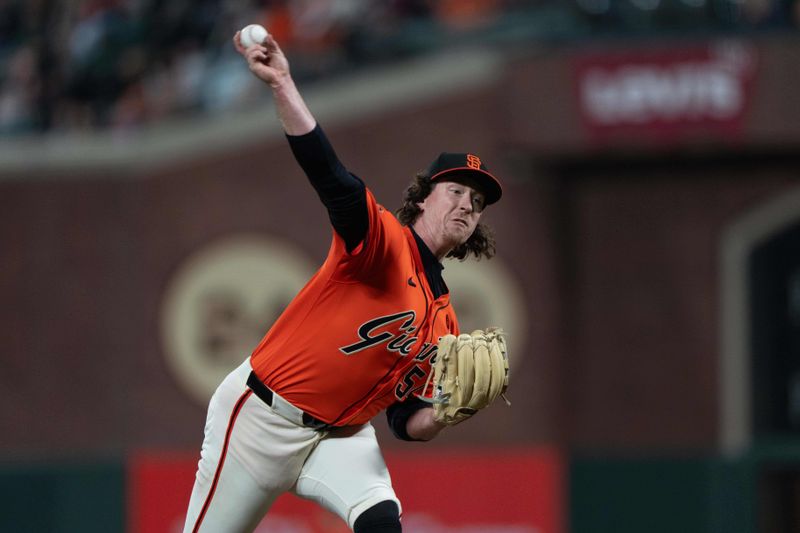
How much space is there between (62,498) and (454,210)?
6.71 metres

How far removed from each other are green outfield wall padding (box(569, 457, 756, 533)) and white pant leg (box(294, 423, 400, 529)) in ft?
17.0

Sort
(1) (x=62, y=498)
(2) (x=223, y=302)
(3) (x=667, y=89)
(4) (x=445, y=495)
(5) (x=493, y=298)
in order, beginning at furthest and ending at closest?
(2) (x=223, y=302) → (5) (x=493, y=298) → (1) (x=62, y=498) → (3) (x=667, y=89) → (4) (x=445, y=495)

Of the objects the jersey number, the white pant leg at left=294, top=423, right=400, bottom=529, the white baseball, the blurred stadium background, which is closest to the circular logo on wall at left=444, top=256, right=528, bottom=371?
the blurred stadium background

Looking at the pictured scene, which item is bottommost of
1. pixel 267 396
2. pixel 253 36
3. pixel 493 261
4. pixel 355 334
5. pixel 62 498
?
pixel 62 498

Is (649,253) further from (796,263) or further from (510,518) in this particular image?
(510,518)

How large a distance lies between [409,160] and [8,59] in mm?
4530

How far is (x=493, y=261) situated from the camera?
1091 cm

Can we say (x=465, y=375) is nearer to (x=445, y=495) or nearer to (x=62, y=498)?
(x=445, y=495)

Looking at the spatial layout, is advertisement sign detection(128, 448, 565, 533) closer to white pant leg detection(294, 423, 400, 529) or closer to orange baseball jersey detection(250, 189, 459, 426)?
white pant leg detection(294, 423, 400, 529)

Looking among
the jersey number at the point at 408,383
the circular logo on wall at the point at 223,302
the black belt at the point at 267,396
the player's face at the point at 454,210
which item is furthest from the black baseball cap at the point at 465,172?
Result: the circular logo on wall at the point at 223,302

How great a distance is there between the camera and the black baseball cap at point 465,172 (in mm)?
4766

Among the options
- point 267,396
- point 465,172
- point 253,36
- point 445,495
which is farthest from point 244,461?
point 445,495

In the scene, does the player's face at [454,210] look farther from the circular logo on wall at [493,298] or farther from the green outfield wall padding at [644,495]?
the circular logo on wall at [493,298]

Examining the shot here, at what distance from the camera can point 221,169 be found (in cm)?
1154
